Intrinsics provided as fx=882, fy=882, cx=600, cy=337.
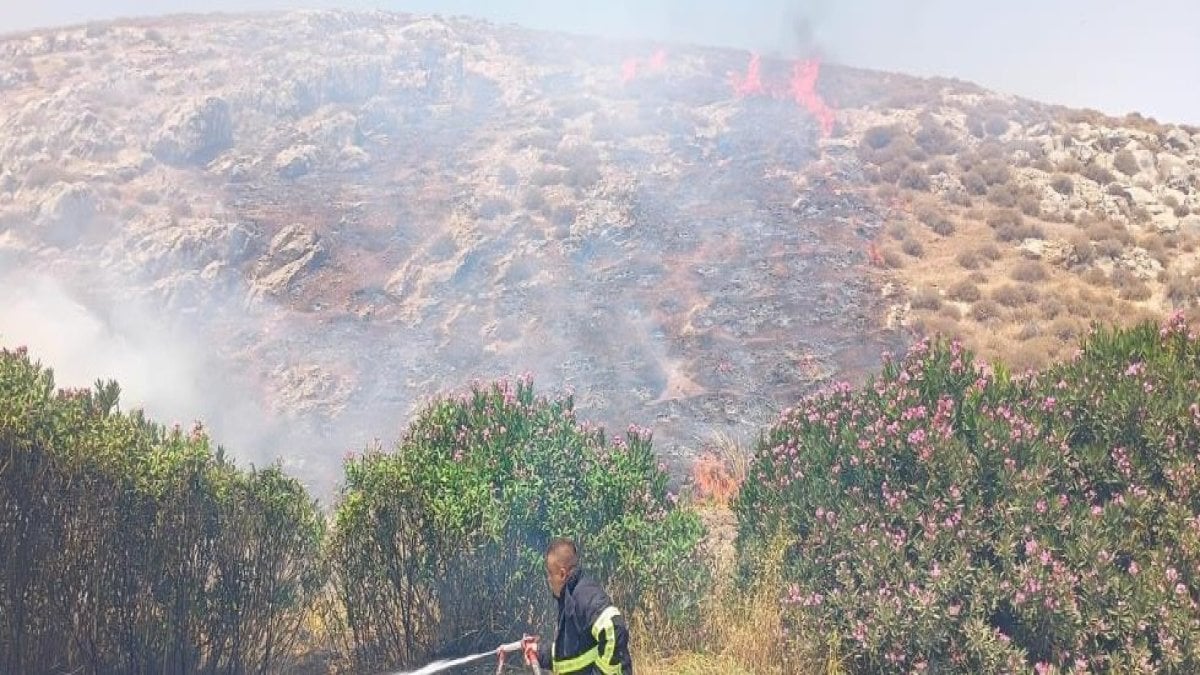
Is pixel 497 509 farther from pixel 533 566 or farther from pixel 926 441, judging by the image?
pixel 926 441

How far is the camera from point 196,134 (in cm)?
3186

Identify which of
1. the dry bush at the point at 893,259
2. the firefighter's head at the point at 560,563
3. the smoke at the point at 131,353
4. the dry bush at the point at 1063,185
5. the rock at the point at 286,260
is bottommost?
the smoke at the point at 131,353

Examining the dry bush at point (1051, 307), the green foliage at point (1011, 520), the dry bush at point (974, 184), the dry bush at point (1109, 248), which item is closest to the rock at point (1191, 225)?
the dry bush at point (1109, 248)

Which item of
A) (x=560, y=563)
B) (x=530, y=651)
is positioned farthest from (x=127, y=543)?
(x=560, y=563)

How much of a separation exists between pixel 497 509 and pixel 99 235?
79.3 feet

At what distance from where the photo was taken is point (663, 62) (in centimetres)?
4594

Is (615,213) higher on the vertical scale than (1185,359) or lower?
lower

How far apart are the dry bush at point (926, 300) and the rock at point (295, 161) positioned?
67.5ft

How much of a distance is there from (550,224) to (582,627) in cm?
2318

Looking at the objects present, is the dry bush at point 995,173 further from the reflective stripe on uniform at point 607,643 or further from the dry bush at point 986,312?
the reflective stripe on uniform at point 607,643

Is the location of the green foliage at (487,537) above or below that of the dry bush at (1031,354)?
above

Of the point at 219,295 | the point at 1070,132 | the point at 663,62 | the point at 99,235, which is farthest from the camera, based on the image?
the point at 663,62

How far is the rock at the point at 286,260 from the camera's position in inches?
947

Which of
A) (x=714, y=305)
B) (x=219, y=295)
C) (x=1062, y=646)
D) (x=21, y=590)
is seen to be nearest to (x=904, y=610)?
(x=1062, y=646)
